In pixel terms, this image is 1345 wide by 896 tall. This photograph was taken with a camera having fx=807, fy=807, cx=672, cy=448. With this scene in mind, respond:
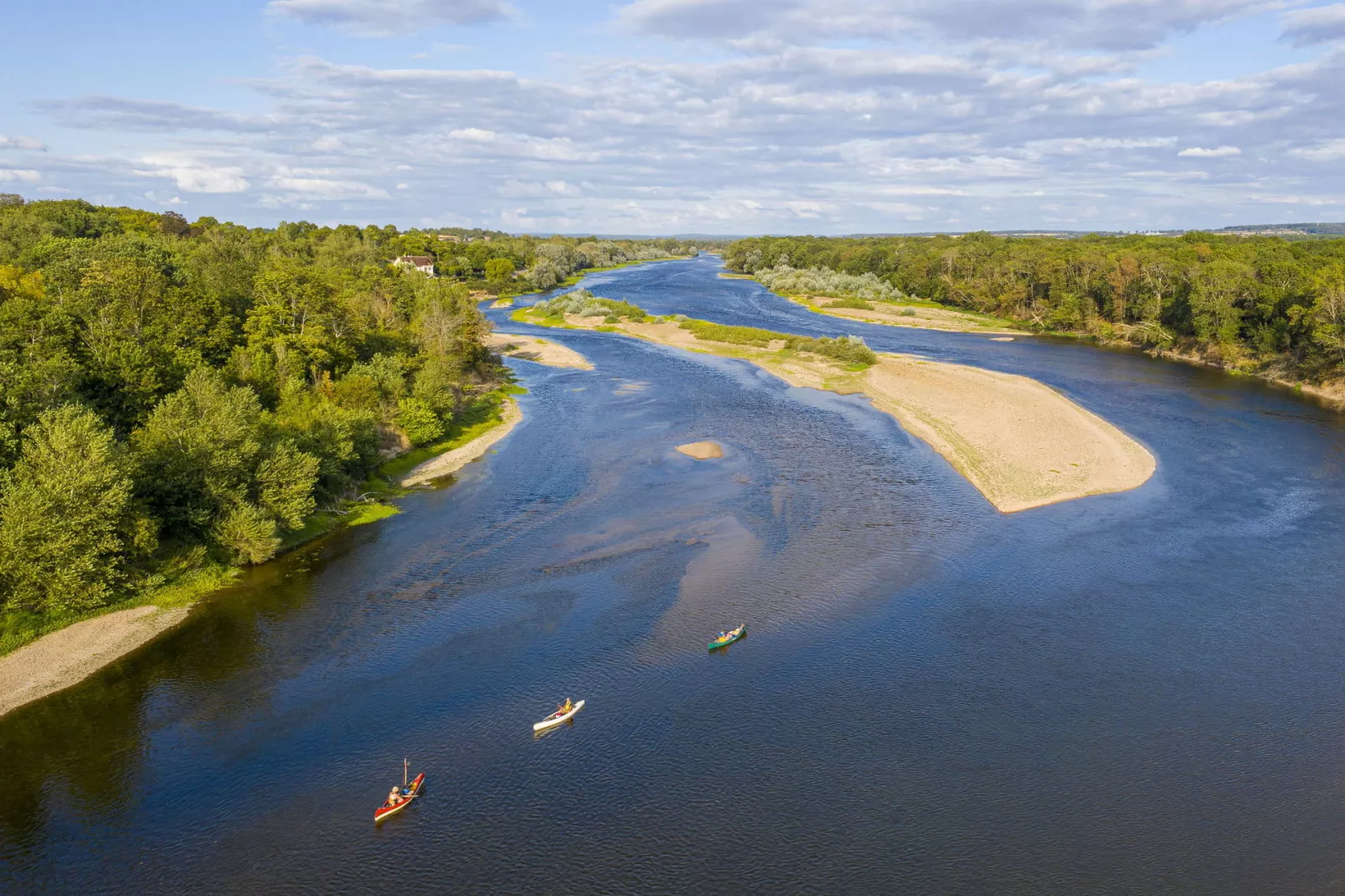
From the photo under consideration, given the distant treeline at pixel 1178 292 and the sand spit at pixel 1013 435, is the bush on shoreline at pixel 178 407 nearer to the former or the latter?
the sand spit at pixel 1013 435

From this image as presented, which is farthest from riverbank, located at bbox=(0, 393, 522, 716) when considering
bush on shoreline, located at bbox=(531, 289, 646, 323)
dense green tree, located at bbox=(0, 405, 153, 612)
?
bush on shoreline, located at bbox=(531, 289, 646, 323)

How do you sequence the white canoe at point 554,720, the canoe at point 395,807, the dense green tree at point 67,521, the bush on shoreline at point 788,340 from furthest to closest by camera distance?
the bush on shoreline at point 788,340 → the dense green tree at point 67,521 → the white canoe at point 554,720 → the canoe at point 395,807

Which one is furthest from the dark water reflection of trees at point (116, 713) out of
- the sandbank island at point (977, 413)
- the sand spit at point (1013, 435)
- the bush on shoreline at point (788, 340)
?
the bush on shoreline at point (788, 340)

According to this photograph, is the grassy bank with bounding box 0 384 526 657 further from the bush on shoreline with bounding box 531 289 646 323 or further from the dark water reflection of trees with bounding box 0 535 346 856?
the bush on shoreline with bounding box 531 289 646 323

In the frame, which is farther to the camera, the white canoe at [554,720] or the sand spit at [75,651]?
the sand spit at [75,651]

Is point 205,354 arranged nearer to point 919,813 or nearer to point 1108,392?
point 919,813

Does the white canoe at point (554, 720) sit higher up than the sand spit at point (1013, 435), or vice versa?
the sand spit at point (1013, 435)

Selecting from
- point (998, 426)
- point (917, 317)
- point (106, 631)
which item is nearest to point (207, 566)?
point (106, 631)
